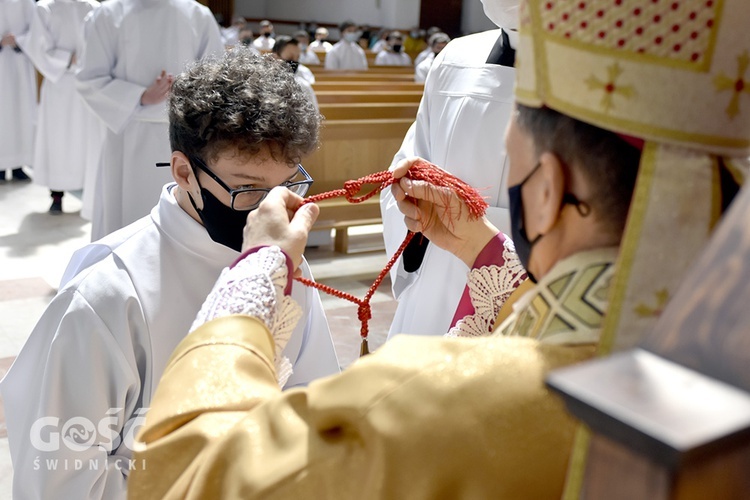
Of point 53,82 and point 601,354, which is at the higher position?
point 601,354

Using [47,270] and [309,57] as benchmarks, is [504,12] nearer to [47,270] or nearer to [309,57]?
[47,270]

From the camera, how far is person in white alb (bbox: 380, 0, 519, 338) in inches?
100

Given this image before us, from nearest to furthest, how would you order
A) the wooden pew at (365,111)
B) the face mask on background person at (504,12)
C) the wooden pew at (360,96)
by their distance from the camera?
the face mask on background person at (504,12), the wooden pew at (365,111), the wooden pew at (360,96)

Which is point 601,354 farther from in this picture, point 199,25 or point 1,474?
point 199,25

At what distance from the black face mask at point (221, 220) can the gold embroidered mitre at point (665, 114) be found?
3.94ft

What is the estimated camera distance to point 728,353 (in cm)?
54

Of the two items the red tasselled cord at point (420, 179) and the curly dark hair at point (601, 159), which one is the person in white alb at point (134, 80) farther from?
the curly dark hair at point (601, 159)

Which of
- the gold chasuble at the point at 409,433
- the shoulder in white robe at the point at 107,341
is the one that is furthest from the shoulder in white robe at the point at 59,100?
the gold chasuble at the point at 409,433

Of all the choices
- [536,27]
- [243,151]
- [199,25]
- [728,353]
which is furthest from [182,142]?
[199,25]

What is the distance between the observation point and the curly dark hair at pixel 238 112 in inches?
74.9

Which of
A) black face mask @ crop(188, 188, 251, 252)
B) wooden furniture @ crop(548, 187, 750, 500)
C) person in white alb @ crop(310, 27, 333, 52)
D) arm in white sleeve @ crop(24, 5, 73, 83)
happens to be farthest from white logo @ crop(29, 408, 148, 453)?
person in white alb @ crop(310, 27, 333, 52)

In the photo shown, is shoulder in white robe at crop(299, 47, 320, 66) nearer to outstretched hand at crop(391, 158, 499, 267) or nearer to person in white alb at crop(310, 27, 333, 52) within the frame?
person in white alb at crop(310, 27, 333, 52)

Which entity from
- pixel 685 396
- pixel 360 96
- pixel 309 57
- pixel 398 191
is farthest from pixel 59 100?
pixel 309 57

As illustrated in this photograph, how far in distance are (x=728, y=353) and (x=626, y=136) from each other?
437mm
